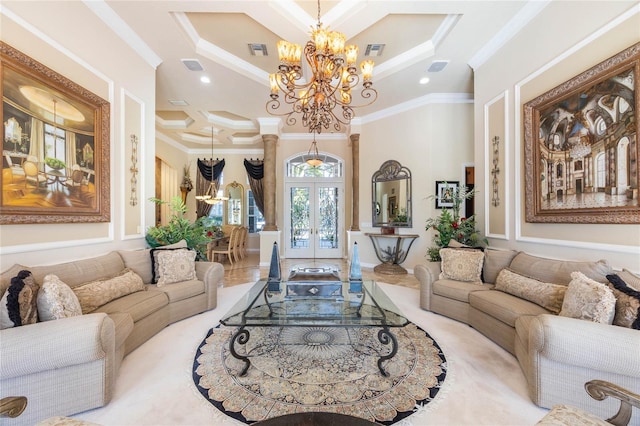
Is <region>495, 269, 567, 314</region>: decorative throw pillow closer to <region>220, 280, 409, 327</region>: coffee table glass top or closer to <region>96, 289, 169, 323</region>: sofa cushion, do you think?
<region>220, 280, 409, 327</region>: coffee table glass top

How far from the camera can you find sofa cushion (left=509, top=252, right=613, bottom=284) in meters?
2.09

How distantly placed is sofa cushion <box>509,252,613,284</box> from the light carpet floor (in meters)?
0.83

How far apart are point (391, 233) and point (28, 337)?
16.9 ft

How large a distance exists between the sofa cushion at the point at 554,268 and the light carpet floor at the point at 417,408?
83 cm

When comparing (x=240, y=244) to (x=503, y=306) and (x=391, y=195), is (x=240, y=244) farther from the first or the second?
(x=503, y=306)

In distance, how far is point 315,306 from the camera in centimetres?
254

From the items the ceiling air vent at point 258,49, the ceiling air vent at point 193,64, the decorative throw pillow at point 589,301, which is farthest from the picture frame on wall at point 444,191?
the ceiling air vent at point 193,64

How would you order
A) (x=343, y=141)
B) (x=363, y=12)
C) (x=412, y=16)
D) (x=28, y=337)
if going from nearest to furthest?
(x=28, y=337) < (x=363, y=12) < (x=412, y=16) < (x=343, y=141)

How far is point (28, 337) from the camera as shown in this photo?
1464 mm

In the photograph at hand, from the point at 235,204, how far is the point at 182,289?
5.88m

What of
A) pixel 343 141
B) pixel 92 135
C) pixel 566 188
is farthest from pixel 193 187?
pixel 566 188

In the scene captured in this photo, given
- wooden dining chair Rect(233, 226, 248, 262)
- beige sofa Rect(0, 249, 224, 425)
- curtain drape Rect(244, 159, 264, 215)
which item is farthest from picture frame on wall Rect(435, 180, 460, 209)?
curtain drape Rect(244, 159, 264, 215)

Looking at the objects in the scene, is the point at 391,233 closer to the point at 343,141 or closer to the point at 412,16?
the point at 343,141

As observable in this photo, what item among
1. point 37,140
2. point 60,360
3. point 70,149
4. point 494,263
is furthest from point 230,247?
point 494,263
